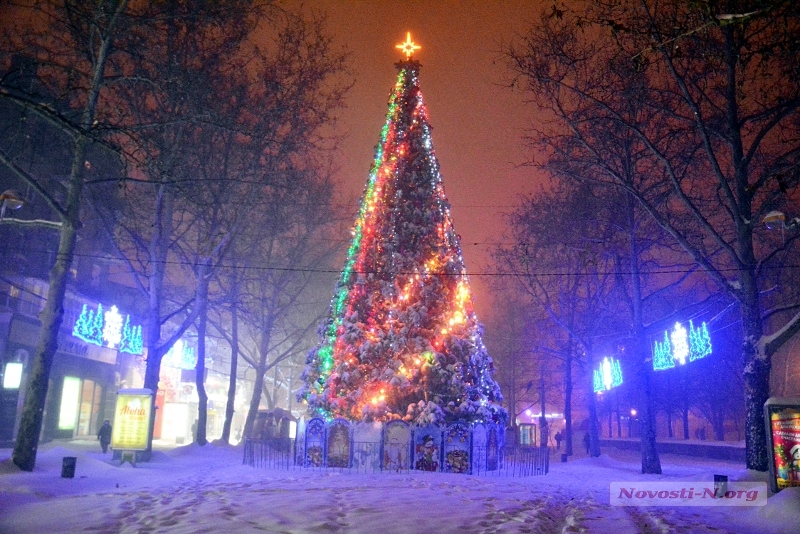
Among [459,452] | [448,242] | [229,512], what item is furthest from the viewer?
[448,242]

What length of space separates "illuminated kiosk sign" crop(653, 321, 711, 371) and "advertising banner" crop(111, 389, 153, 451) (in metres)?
21.7

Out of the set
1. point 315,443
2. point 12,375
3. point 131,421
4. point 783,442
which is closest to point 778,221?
point 783,442

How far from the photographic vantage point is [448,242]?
21.5 meters

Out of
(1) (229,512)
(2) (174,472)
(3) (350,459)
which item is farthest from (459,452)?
(1) (229,512)

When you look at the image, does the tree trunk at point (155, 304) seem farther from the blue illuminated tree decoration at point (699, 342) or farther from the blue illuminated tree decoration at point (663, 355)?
the blue illuminated tree decoration at point (663, 355)

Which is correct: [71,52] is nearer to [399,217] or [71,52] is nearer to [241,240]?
[399,217]

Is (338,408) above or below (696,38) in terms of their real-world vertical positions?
below

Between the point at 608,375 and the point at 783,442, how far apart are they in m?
29.0

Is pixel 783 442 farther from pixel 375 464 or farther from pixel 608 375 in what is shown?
pixel 608 375

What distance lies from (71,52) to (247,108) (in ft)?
20.2

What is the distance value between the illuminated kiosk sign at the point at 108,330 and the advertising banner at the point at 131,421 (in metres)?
12.6

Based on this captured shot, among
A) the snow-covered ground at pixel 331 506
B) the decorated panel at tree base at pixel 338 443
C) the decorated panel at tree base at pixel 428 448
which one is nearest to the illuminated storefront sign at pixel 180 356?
the decorated panel at tree base at pixel 338 443

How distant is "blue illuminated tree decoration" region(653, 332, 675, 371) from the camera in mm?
29719

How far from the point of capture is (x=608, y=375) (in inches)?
1545
